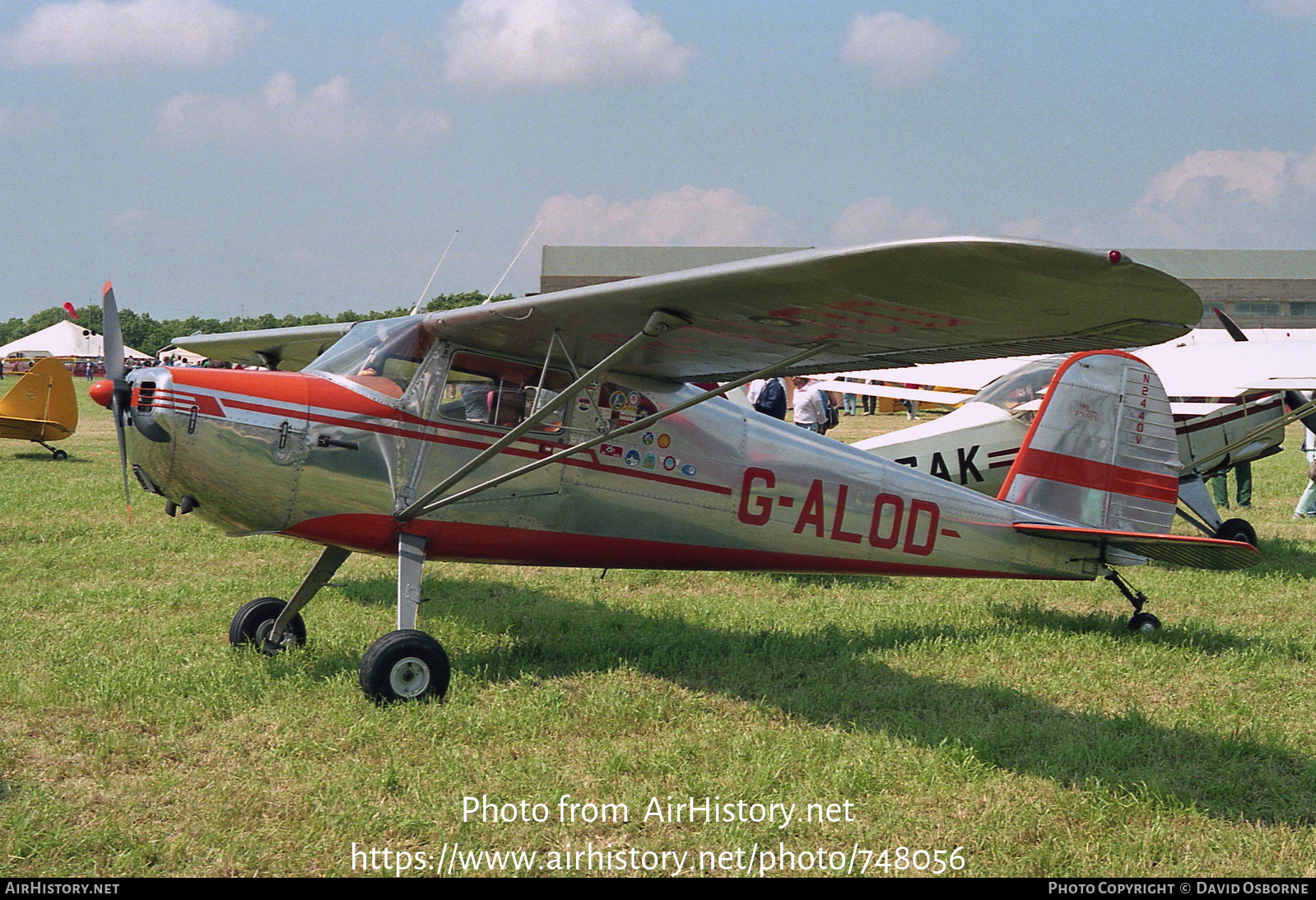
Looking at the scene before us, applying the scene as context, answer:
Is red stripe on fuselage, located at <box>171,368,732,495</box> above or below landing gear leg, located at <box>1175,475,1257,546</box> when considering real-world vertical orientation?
above

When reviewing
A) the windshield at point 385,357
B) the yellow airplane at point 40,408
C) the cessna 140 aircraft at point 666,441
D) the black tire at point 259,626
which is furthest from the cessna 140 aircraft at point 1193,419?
the yellow airplane at point 40,408

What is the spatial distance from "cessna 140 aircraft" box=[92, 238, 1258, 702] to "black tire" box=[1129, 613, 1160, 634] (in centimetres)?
3

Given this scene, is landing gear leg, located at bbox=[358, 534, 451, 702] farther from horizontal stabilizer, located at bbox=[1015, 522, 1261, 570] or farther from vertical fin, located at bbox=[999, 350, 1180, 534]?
vertical fin, located at bbox=[999, 350, 1180, 534]

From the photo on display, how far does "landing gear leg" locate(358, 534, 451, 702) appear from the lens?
499 cm

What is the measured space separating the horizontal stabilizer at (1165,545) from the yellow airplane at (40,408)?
1681 centimetres

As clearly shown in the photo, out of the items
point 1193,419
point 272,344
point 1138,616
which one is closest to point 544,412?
point 272,344

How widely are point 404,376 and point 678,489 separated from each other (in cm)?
176

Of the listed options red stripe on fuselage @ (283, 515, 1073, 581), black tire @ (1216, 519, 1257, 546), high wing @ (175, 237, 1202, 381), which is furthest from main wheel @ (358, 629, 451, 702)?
black tire @ (1216, 519, 1257, 546)

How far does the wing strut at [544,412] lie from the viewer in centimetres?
487

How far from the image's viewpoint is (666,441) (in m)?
6.05

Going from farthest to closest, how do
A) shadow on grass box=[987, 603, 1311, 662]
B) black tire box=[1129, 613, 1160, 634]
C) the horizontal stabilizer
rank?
1. black tire box=[1129, 613, 1160, 634]
2. shadow on grass box=[987, 603, 1311, 662]
3. the horizontal stabilizer

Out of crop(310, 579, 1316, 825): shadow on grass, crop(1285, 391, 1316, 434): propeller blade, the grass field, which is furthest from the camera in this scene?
crop(1285, 391, 1316, 434): propeller blade

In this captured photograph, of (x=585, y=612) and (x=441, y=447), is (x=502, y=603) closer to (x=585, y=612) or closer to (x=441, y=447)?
(x=585, y=612)

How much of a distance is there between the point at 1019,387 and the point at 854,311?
235 inches
